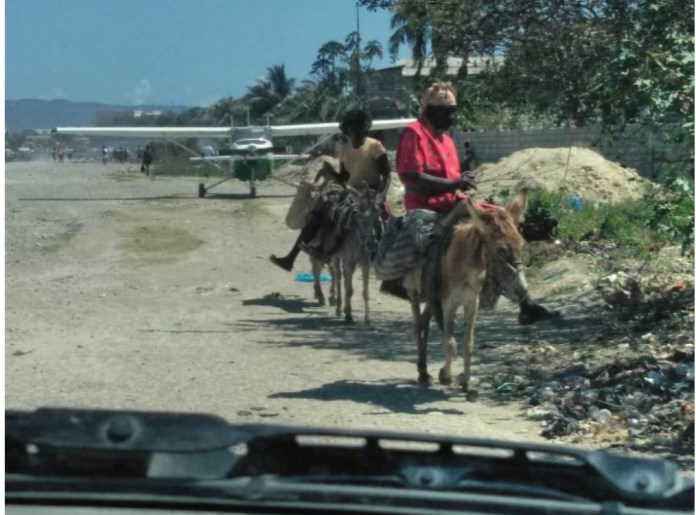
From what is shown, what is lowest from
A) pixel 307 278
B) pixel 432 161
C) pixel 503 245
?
pixel 307 278

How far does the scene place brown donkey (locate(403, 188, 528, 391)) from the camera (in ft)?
27.1

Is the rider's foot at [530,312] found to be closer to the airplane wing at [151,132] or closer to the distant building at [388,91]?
the distant building at [388,91]

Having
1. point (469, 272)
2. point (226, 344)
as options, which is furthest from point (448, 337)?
point (226, 344)

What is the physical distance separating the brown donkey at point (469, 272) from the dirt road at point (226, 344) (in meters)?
0.51

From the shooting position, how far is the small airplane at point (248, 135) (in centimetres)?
3725

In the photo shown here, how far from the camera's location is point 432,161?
9.01m

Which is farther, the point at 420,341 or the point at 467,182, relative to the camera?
the point at 420,341

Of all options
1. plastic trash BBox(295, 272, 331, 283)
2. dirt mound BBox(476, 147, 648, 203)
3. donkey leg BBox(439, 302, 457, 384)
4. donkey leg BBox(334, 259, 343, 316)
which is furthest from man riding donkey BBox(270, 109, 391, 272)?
dirt mound BBox(476, 147, 648, 203)

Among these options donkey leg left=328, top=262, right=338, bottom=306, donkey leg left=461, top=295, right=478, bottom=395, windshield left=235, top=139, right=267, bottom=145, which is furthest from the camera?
windshield left=235, top=139, right=267, bottom=145

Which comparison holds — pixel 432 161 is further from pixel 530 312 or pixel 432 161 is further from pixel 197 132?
pixel 197 132

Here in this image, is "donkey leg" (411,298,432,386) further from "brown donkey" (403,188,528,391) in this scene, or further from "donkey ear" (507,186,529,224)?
"donkey ear" (507,186,529,224)

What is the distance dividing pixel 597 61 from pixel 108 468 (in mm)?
9406

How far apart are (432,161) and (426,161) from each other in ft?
0.18

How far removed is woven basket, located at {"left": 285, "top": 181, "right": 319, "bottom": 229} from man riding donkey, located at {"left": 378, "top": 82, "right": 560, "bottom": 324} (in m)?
4.78
